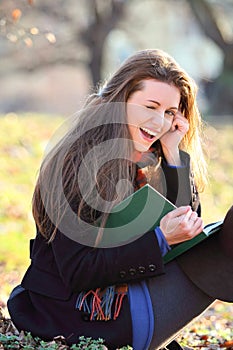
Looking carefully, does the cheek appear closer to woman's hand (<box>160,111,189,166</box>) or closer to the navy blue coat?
woman's hand (<box>160,111,189,166</box>)

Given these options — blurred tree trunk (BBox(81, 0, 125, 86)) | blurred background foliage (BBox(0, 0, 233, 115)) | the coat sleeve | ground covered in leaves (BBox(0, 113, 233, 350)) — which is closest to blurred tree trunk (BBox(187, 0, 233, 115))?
blurred background foliage (BBox(0, 0, 233, 115))

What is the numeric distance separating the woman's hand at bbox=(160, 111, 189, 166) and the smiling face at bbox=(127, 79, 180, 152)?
0.15m

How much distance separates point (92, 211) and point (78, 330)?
1.56 ft

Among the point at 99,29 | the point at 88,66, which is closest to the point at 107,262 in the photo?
the point at 99,29

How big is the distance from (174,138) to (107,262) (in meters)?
0.75

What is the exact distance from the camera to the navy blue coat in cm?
260

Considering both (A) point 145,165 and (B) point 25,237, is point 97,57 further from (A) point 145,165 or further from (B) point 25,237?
(A) point 145,165

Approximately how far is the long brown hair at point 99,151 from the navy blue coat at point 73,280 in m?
0.12

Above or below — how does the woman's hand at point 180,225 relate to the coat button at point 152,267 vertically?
above

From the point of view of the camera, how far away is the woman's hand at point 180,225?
2.56 meters

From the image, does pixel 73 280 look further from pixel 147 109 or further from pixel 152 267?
pixel 147 109

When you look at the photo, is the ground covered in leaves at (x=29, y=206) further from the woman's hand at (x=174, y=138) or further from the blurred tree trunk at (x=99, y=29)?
the blurred tree trunk at (x=99, y=29)

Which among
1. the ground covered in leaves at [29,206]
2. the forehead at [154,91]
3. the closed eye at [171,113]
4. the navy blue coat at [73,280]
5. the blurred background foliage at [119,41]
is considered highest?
the forehead at [154,91]

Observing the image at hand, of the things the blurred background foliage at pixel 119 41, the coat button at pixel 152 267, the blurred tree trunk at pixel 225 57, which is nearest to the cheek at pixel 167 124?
the coat button at pixel 152 267
